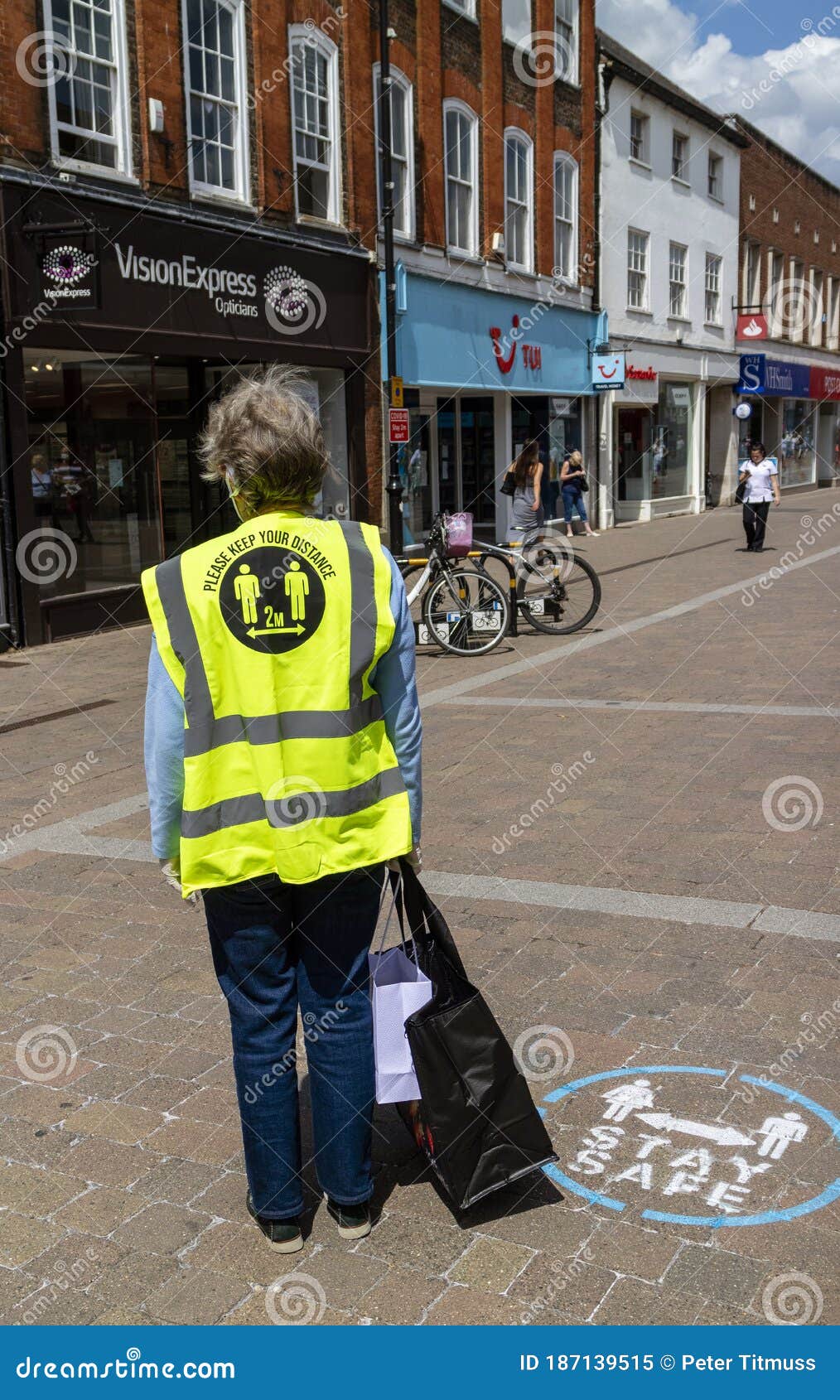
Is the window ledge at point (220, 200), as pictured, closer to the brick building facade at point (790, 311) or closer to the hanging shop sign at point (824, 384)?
the brick building facade at point (790, 311)

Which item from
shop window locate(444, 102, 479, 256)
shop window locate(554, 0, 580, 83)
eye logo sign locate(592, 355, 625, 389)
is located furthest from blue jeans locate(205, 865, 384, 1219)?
shop window locate(554, 0, 580, 83)

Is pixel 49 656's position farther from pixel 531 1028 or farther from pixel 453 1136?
pixel 453 1136

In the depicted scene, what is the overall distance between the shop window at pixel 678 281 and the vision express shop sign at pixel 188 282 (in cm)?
1445

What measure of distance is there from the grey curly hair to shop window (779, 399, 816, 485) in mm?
39634

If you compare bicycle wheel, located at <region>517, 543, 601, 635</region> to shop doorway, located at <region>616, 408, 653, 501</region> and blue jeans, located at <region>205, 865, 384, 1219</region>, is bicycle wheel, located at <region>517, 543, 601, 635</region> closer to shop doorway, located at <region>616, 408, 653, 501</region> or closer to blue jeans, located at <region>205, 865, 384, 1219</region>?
blue jeans, located at <region>205, 865, 384, 1219</region>

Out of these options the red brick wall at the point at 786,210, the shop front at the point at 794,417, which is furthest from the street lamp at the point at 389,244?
the red brick wall at the point at 786,210

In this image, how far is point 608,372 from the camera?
1061 inches

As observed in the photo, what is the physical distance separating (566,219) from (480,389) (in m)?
5.41

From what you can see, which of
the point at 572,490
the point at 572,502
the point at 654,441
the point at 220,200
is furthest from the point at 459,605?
the point at 654,441

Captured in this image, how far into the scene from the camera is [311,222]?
57.0 feet

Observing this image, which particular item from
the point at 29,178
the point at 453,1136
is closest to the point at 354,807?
the point at 453,1136

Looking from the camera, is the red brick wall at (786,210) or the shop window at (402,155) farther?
the red brick wall at (786,210)

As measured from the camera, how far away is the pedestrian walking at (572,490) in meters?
24.9

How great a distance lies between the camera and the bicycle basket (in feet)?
36.7
